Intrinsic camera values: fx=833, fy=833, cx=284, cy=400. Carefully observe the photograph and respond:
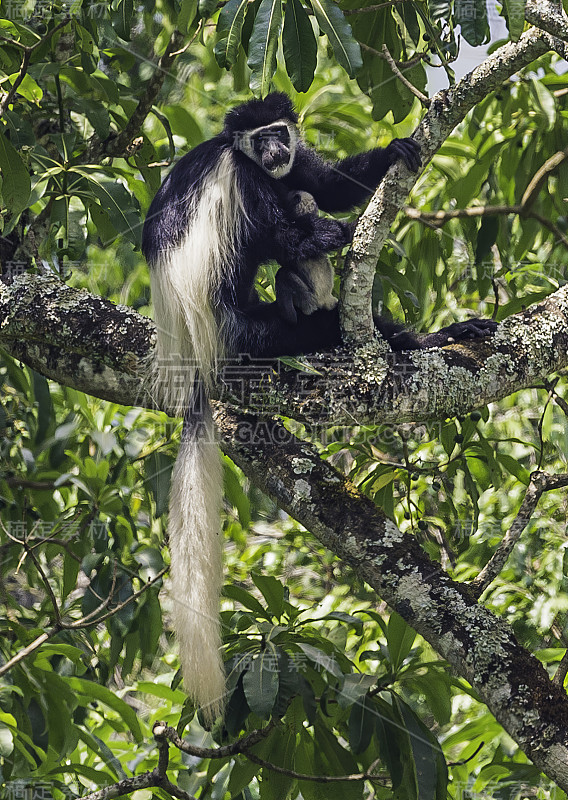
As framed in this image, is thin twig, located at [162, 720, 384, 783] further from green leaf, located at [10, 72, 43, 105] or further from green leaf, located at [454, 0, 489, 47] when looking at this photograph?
green leaf, located at [10, 72, 43, 105]

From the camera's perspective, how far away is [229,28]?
1495mm

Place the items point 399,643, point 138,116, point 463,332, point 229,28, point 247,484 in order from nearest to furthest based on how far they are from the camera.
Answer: point 229,28 → point 399,643 → point 463,332 → point 138,116 → point 247,484

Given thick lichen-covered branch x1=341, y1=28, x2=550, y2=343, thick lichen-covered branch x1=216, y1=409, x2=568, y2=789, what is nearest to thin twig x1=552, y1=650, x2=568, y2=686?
thick lichen-covered branch x1=216, y1=409, x2=568, y2=789

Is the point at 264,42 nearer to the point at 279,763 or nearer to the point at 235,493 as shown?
the point at 235,493

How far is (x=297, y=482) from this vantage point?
169 centimetres

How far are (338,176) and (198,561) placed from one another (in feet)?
3.58

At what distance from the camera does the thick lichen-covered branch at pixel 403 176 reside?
5.15ft

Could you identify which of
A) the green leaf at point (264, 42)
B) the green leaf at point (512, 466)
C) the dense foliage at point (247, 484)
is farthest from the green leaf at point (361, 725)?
the green leaf at point (264, 42)

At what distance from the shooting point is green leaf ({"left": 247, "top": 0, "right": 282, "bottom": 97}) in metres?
1.44

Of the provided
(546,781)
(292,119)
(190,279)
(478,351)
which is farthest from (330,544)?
(292,119)

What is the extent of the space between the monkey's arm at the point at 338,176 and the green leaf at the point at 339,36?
1.40 ft

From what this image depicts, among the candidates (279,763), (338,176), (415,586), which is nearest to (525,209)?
(338,176)

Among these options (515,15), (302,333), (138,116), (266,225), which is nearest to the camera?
(515,15)

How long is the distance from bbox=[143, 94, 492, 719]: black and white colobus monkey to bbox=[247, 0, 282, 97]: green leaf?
353mm
